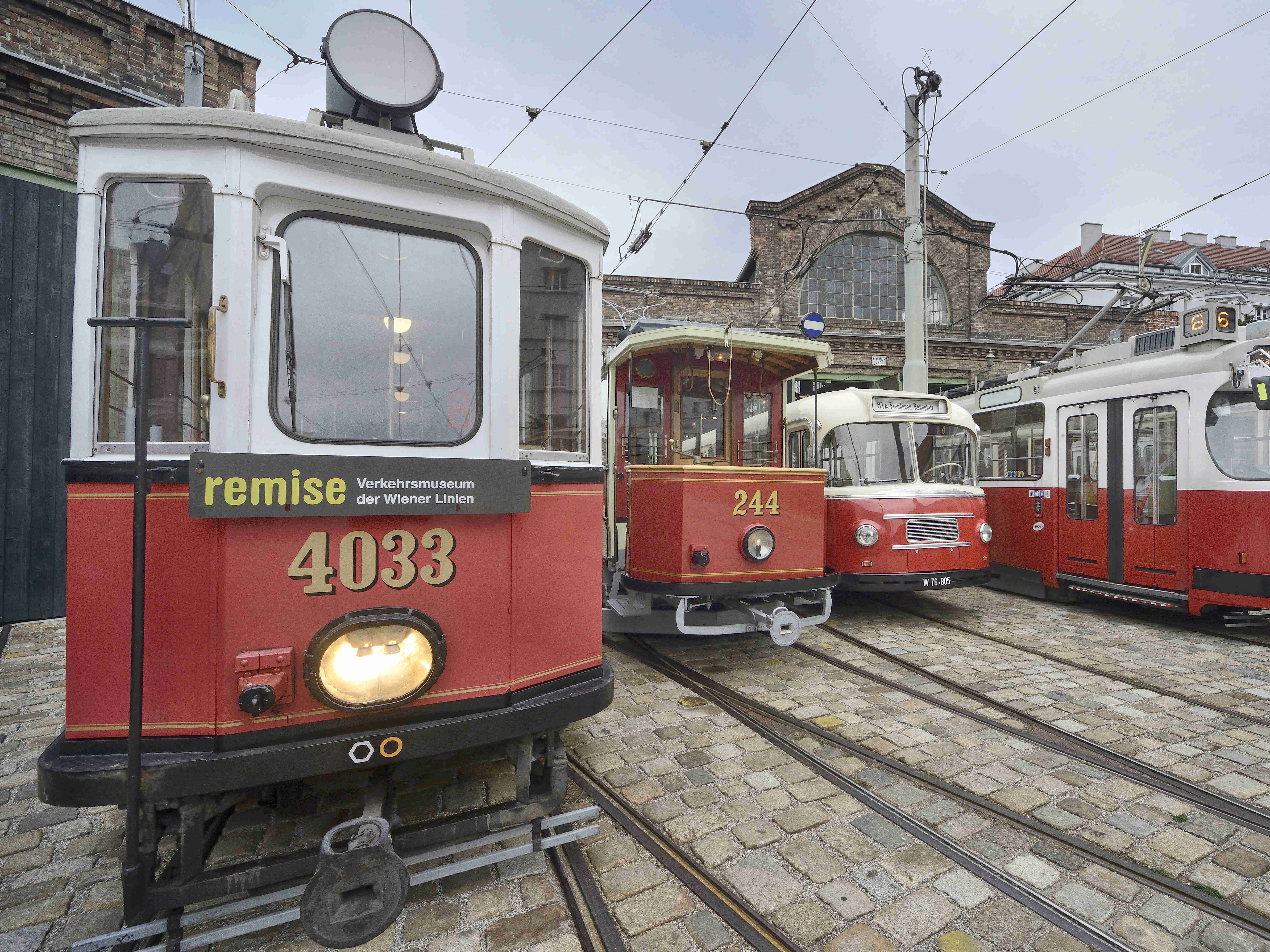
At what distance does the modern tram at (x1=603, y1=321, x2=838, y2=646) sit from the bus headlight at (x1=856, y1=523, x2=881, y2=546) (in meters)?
0.61

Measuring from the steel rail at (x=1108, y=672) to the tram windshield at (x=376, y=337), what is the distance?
5.46m

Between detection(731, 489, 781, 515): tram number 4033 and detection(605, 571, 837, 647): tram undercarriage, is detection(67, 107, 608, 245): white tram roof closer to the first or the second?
detection(731, 489, 781, 515): tram number 4033

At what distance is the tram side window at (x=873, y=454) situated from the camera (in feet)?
21.2

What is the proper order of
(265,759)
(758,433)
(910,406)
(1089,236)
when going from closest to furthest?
(265,759) < (758,433) < (910,406) < (1089,236)

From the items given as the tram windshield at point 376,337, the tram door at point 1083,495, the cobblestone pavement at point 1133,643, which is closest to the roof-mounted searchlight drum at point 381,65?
the tram windshield at point 376,337

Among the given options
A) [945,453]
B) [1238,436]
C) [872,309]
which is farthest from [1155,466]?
[872,309]

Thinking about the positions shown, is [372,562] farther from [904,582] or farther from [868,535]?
[904,582]

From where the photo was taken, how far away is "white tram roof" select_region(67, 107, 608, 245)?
188cm

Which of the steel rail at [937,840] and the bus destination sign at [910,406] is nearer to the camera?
the steel rail at [937,840]

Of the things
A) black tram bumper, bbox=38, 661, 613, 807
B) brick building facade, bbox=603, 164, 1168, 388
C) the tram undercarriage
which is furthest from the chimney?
black tram bumper, bbox=38, 661, 613, 807

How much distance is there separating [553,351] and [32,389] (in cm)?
719

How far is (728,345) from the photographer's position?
5.15 m

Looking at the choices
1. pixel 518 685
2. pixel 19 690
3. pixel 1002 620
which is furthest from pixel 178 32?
pixel 1002 620

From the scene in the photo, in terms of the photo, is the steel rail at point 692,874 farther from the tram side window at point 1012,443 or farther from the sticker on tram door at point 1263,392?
the tram side window at point 1012,443
